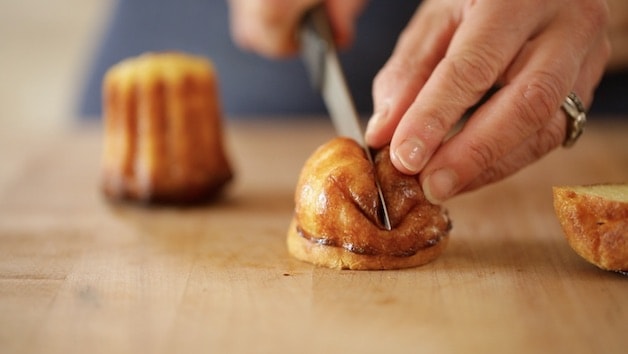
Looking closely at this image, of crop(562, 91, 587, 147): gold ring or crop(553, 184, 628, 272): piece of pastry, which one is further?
crop(562, 91, 587, 147): gold ring

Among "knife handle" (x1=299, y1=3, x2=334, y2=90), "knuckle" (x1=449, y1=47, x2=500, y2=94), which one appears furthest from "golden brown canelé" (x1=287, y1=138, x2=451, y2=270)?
"knife handle" (x1=299, y1=3, x2=334, y2=90)

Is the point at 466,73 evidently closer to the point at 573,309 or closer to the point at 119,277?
the point at 573,309

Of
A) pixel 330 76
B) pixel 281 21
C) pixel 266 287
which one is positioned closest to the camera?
pixel 266 287

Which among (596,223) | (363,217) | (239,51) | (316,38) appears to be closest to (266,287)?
(363,217)

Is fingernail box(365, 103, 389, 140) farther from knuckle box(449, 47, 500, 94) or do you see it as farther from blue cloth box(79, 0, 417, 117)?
blue cloth box(79, 0, 417, 117)

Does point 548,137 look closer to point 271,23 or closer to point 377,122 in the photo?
point 377,122

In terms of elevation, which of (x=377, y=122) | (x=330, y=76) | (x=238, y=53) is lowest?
(x=238, y=53)

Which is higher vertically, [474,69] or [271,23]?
[474,69]

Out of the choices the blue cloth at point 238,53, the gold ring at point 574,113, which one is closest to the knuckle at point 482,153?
the gold ring at point 574,113

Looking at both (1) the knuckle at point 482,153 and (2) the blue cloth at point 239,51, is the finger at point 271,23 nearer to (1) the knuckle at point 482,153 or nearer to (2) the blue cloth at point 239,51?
(2) the blue cloth at point 239,51
